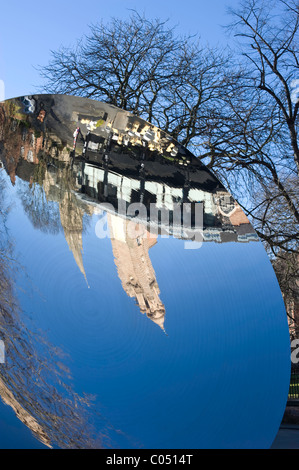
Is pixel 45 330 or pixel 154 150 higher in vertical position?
pixel 154 150

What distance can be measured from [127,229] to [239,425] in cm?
175

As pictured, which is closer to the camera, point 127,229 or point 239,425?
point 239,425

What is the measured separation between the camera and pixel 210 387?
13.5 feet

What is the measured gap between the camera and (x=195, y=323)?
4.20m

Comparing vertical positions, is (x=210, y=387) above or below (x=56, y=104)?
below

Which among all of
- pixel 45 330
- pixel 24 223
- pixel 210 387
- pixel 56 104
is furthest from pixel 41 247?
pixel 210 387

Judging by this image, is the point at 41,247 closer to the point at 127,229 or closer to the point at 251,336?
the point at 127,229
